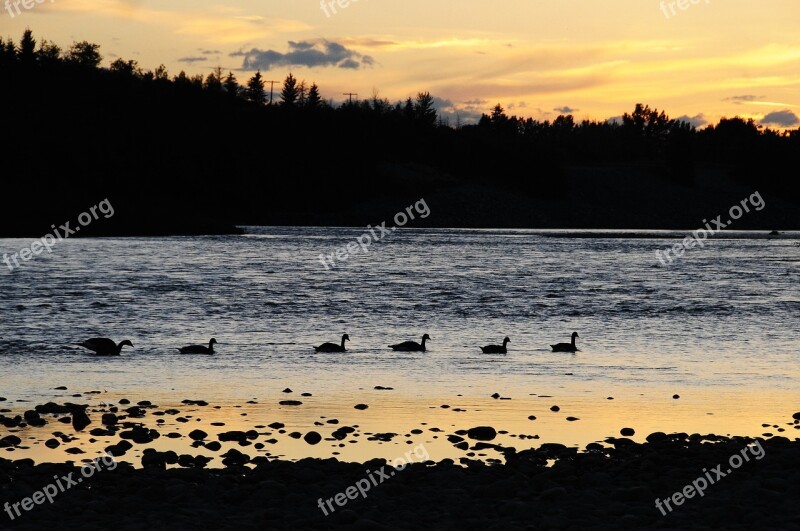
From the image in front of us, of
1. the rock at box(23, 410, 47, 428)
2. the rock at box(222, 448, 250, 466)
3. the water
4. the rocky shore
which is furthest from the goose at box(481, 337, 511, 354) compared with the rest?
the rock at box(222, 448, 250, 466)

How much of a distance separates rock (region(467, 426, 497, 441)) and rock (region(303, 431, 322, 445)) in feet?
8.30

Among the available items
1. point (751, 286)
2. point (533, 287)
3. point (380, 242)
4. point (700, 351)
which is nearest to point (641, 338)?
point (700, 351)

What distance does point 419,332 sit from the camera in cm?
3350

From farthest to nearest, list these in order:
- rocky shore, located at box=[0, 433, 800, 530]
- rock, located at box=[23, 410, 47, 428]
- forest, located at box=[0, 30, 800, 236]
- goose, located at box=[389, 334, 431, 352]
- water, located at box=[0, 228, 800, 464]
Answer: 1. forest, located at box=[0, 30, 800, 236]
2. goose, located at box=[389, 334, 431, 352]
3. water, located at box=[0, 228, 800, 464]
4. rock, located at box=[23, 410, 47, 428]
5. rocky shore, located at box=[0, 433, 800, 530]

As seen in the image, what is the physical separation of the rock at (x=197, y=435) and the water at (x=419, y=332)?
2.59 meters

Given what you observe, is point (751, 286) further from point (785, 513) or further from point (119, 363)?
point (785, 513)

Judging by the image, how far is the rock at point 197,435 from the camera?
16969 millimetres

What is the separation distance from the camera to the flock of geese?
87.9ft

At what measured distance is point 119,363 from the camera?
25.7 m

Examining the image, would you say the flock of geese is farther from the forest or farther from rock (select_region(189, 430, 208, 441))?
the forest

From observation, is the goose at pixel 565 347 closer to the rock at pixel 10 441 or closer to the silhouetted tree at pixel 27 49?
the rock at pixel 10 441

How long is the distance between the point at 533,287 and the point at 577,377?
28.1 m

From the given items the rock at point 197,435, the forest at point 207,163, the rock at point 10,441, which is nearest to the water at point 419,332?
the rock at point 197,435

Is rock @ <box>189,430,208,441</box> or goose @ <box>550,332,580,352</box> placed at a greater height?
rock @ <box>189,430,208,441</box>
